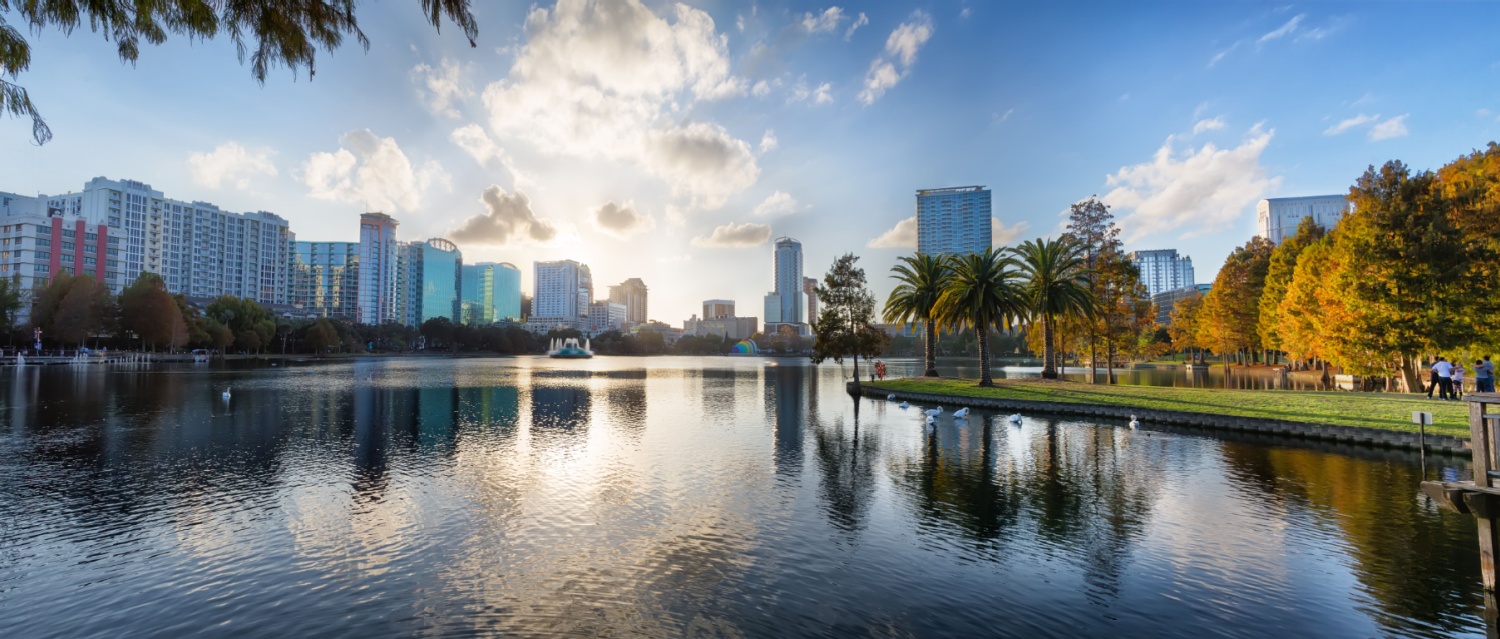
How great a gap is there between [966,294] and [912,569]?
39.1 metres

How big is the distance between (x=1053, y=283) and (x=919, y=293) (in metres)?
11.7

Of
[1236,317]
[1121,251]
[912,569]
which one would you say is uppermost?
[1121,251]

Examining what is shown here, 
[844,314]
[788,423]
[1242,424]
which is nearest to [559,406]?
[788,423]

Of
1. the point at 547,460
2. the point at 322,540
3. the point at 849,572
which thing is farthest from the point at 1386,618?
the point at 547,460

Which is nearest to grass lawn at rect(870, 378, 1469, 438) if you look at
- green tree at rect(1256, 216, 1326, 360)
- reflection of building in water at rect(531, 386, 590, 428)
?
reflection of building in water at rect(531, 386, 590, 428)

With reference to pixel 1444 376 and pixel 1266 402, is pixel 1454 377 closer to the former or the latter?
pixel 1444 376

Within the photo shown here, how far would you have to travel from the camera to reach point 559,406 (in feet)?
129

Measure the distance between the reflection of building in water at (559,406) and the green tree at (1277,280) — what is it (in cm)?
6445

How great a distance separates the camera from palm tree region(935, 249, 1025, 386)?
46750 mm

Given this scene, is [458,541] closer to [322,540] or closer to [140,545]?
[322,540]

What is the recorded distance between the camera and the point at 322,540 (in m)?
12.4

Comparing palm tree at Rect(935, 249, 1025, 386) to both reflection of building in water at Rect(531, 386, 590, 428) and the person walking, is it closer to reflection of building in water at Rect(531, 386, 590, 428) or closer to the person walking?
the person walking

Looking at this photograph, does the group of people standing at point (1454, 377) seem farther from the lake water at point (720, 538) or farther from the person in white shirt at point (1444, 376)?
the lake water at point (720, 538)

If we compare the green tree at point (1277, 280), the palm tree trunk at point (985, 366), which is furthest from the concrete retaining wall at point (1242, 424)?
the green tree at point (1277, 280)
